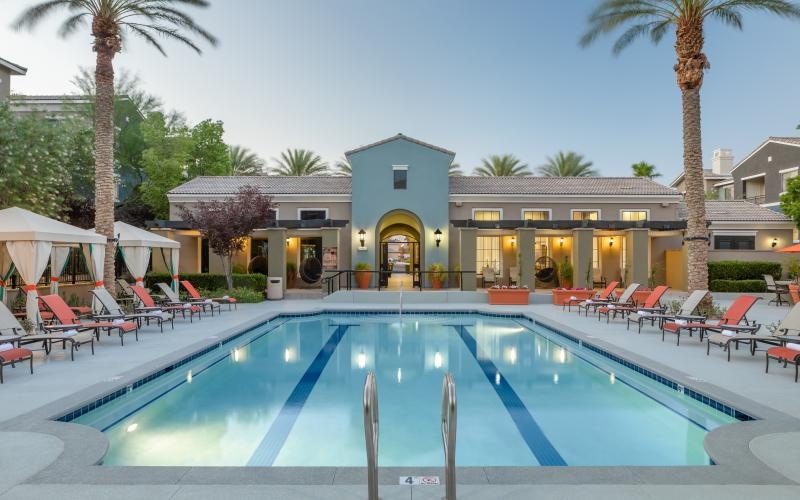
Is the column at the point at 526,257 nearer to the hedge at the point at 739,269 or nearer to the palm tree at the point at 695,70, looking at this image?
the palm tree at the point at 695,70

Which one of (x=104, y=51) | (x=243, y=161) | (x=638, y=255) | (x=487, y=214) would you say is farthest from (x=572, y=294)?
(x=243, y=161)

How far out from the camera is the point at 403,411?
23.0ft

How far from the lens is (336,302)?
20141 mm

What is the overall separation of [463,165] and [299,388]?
36.3 metres

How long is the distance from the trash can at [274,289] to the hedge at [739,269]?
21.1m

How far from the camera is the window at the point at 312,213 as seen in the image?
84.2 feet

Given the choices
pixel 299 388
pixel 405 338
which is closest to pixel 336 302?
pixel 405 338

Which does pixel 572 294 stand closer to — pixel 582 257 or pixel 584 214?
pixel 582 257

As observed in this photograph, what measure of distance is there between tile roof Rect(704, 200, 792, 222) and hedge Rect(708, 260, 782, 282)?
358cm

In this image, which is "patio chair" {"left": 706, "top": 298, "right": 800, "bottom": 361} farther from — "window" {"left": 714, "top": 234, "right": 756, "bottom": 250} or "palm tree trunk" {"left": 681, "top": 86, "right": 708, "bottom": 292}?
"window" {"left": 714, "top": 234, "right": 756, "bottom": 250}

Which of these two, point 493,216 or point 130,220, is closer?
point 493,216
